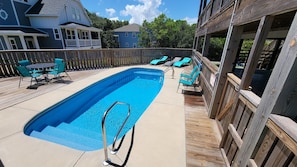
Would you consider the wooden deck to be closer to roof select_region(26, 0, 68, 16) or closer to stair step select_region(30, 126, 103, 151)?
stair step select_region(30, 126, 103, 151)

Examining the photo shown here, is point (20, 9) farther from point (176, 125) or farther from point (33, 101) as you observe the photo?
point (176, 125)

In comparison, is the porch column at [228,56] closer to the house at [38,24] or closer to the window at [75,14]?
the house at [38,24]

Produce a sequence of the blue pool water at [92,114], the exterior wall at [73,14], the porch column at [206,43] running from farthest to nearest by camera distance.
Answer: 1. the exterior wall at [73,14]
2. the porch column at [206,43]
3. the blue pool water at [92,114]

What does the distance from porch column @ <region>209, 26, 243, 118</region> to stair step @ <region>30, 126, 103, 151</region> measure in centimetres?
302

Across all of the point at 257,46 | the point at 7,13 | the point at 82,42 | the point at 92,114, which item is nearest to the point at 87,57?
the point at 92,114

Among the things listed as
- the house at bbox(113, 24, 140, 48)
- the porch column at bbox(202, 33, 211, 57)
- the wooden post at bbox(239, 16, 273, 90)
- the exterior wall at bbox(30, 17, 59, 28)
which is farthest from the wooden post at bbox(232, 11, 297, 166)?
the house at bbox(113, 24, 140, 48)

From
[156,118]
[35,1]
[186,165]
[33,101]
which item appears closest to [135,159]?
[186,165]

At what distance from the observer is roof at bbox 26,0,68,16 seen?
1461 centimetres

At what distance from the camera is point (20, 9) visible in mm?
13914

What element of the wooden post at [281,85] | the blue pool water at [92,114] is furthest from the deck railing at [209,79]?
the blue pool water at [92,114]

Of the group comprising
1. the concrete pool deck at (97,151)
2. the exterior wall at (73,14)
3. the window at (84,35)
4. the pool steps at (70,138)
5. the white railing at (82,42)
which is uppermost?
the exterior wall at (73,14)

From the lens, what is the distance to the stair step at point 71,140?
2.75 meters

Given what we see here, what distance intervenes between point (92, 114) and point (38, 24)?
57.9ft

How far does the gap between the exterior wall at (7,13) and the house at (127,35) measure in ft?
60.9
